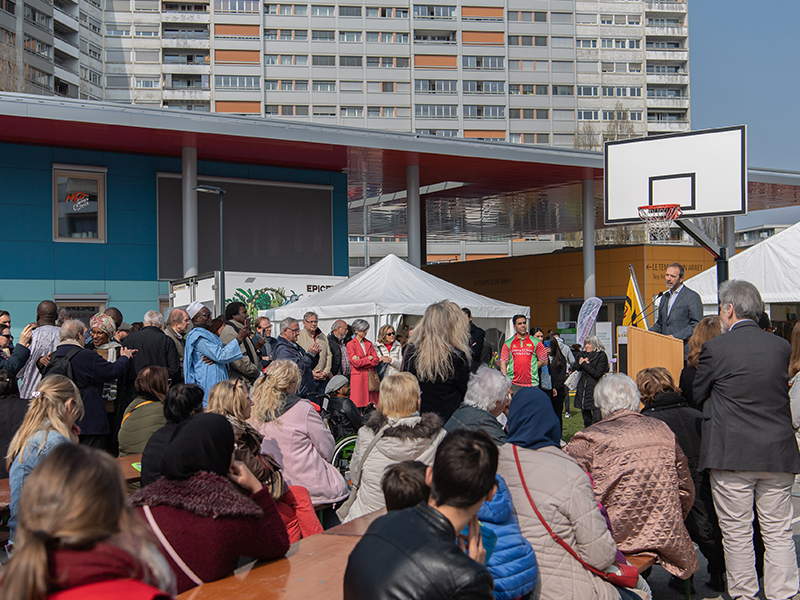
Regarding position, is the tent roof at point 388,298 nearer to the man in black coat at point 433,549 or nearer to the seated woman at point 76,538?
the man in black coat at point 433,549

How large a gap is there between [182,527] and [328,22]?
80375 millimetres

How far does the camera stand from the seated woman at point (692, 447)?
4.98 metres

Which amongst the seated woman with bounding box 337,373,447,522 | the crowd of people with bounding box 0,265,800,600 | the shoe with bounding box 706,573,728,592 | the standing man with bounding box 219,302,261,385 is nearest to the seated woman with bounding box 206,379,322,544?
the crowd of people with bounding box 0,265,800,600

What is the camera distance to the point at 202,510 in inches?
117

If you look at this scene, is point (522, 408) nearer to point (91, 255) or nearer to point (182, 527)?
point (182, 527)

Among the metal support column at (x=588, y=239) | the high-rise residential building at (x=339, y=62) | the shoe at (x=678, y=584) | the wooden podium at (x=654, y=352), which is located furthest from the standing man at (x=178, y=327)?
the high-rise residential building at (x=339, y=62)

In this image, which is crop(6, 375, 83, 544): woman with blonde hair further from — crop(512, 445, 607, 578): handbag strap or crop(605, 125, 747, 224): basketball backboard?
crop(605, 125, 747, 224): basketball backboard

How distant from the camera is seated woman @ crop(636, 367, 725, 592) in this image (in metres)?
4.98

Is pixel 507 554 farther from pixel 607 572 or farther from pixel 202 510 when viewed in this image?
pixel 202 510

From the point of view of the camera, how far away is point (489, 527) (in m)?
3.09

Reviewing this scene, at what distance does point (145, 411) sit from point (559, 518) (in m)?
3.68

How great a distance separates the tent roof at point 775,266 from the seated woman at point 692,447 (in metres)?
12.7

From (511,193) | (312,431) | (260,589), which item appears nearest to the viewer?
(260,589)

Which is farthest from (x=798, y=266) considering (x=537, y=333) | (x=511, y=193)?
(x=511, y=193)
